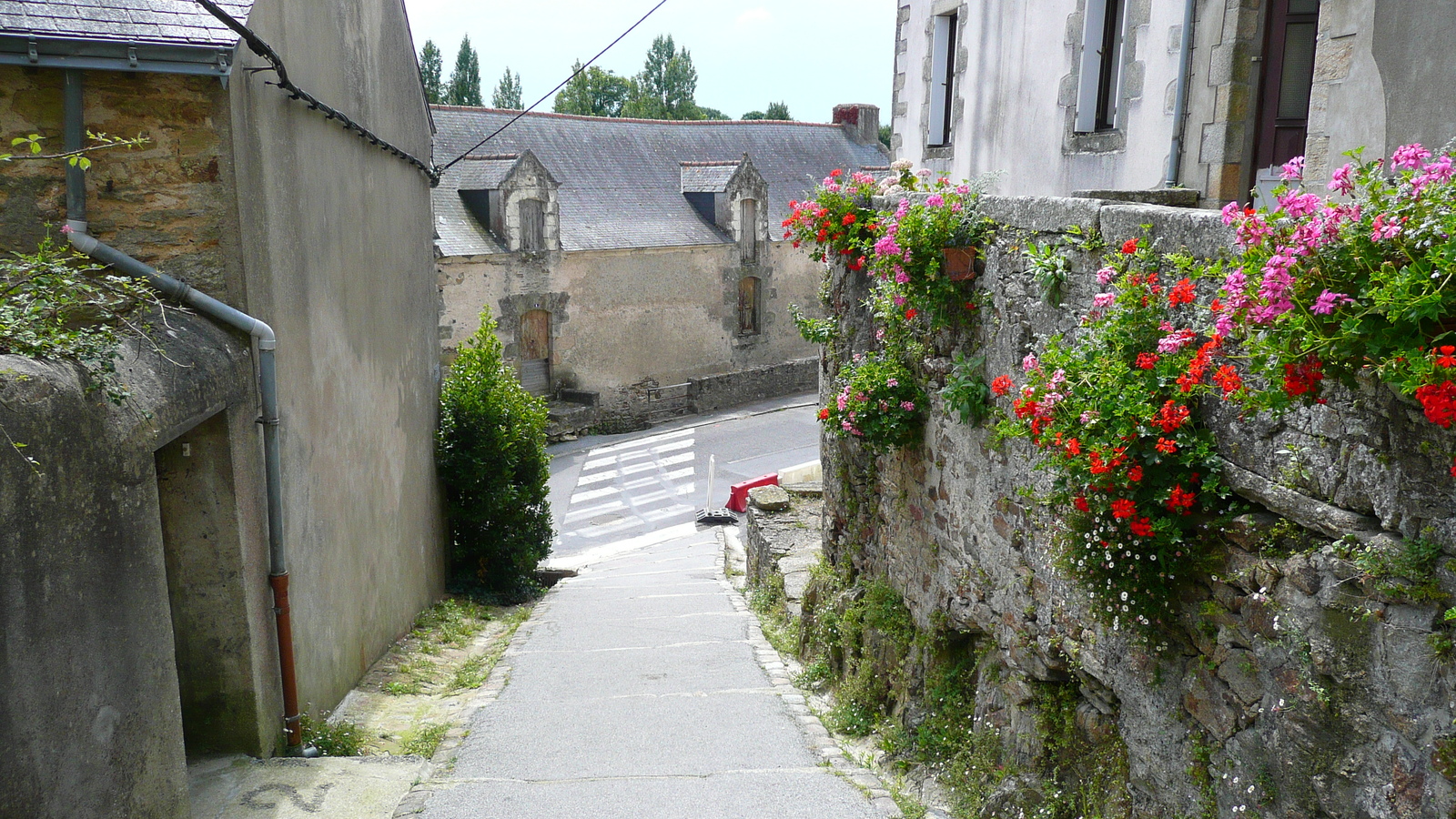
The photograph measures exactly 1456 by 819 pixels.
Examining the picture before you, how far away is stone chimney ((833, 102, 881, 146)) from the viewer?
32.0m

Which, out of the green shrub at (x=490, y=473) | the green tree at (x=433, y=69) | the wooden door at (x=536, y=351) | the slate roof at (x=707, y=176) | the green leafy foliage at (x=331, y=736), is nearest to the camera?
the green leafy foliage at (x=331, y=736)

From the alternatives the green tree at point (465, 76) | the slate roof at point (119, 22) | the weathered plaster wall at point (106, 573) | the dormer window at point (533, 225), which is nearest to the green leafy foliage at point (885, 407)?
the weathered plaster wall at point (106, 573)

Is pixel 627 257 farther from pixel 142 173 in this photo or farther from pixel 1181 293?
pixel 1181 293

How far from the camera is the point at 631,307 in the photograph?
24.1m

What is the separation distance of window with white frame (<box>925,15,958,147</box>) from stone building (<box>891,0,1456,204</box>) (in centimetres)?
1

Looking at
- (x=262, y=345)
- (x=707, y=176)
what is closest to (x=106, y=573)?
(x=262, y=345)

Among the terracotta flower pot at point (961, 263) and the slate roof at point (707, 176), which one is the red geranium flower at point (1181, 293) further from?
the slate roof at point (707, 176)

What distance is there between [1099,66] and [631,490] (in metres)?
13.4

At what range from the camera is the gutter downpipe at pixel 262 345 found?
4.56m

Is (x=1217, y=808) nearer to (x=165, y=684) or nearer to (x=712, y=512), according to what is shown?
(x=165, y=684)

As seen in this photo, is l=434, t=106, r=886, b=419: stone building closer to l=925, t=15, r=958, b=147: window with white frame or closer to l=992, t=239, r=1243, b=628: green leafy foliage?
l=925, t=15, r=958, b=147: window with white frame

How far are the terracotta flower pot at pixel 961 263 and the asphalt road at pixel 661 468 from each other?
10.2 m

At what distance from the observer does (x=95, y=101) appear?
4.61m

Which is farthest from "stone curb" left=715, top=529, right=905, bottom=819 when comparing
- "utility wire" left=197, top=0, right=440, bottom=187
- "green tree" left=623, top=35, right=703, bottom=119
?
"green tree" left=623, top=35, right=703, bottom=119
